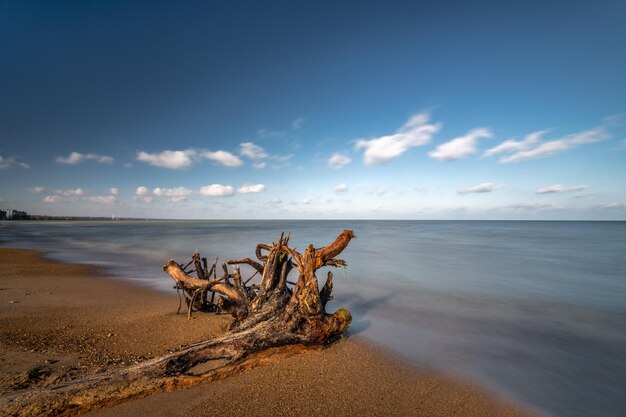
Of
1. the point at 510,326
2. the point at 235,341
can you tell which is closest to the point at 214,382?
the point at 235,341

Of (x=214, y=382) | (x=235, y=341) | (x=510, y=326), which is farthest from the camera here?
(x=510, y=326)

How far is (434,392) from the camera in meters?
4.14

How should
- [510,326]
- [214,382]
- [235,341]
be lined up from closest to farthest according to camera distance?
[214,382]
[235,341]
[510,326]

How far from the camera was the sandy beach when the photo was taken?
3.58m

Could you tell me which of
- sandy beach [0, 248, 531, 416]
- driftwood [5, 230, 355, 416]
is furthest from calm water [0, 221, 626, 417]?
driftwood [5, 230, 355, 416]

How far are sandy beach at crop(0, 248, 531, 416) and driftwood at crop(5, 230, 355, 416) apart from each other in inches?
5.7

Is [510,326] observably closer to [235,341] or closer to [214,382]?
[235,341]

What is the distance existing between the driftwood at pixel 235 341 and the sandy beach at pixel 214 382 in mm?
144

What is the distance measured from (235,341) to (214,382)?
21.6 inches

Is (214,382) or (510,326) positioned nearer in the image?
(214,382)

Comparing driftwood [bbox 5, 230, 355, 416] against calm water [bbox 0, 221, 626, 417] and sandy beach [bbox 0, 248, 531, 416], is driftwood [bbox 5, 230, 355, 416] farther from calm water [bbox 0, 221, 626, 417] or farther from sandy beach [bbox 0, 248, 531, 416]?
calm water [bbox 0, 221, 626, 417]

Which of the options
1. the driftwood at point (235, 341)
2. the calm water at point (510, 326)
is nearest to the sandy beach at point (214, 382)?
the driftwood at point (235, 341)

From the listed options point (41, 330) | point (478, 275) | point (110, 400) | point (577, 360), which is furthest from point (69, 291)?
point (478, 275)

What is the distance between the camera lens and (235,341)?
4.28m
